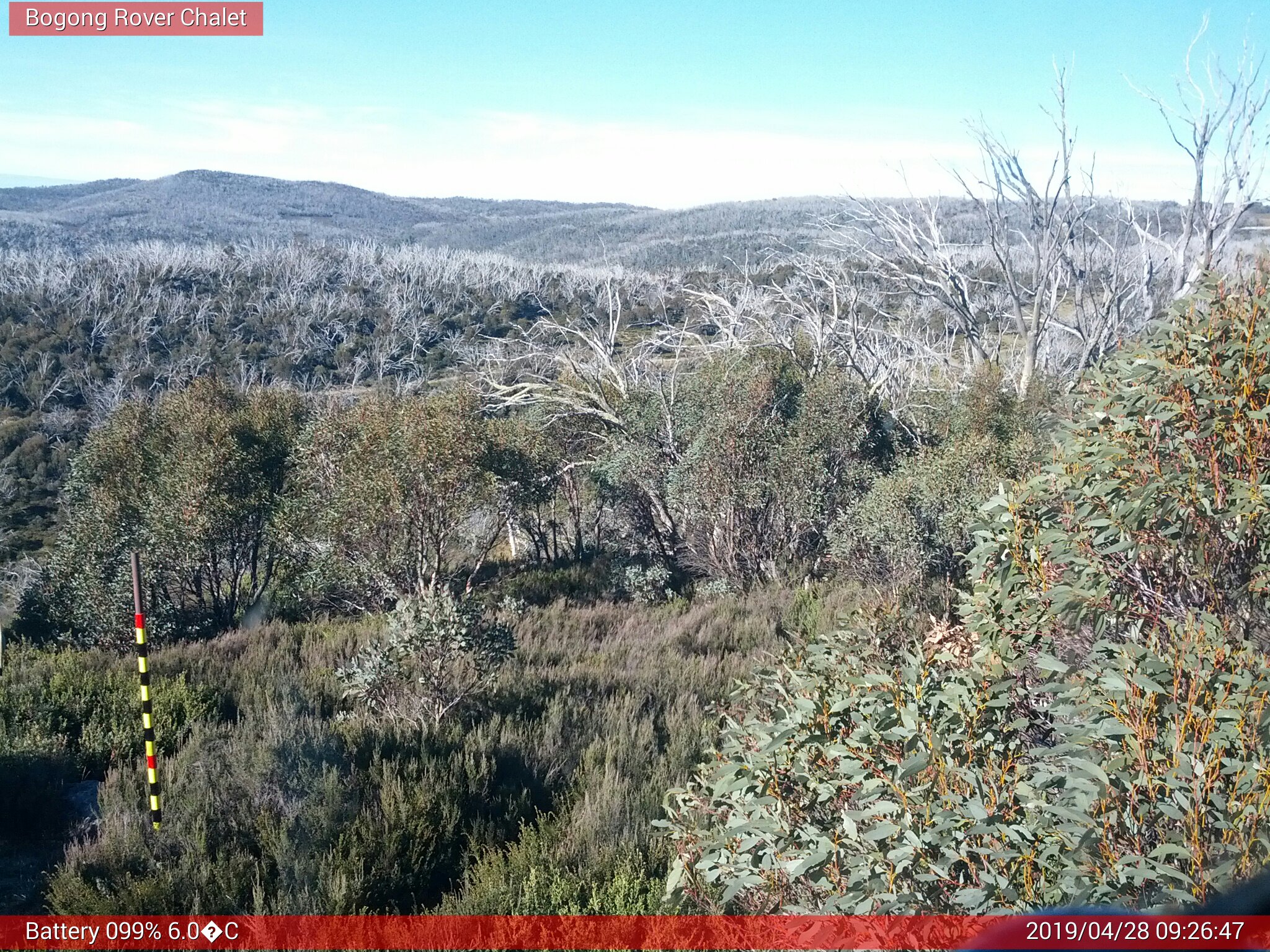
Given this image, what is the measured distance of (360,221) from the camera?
97125mm

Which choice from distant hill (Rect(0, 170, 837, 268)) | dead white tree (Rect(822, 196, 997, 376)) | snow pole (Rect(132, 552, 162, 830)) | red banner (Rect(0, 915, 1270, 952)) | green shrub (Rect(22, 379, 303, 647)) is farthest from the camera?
distant hill (Rect(0, 170, 837, 268))

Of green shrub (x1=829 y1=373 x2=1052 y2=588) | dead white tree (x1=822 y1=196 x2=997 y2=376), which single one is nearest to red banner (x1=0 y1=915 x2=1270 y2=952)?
green shrub (x1=829 y1=373 x2=1052 y2=588)

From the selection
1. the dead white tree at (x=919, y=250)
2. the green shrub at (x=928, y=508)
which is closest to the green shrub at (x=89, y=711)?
the green shrub at (x=928, y=508)

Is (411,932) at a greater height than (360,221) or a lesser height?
lesser

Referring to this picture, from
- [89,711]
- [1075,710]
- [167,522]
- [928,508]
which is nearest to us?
[1075,710]

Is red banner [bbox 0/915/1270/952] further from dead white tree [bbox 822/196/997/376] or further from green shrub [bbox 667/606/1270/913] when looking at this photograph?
dead white tree [bbox 822/196/997/376]

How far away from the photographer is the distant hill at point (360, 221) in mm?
69812

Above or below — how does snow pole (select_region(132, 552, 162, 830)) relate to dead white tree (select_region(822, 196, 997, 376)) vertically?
below

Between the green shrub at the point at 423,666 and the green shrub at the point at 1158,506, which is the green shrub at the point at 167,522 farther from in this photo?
the green shrub at the point at 1158,506

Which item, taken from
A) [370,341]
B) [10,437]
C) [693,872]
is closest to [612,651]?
[693,872]

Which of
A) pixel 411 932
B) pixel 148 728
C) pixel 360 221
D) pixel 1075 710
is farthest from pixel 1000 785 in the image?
pixel 360 221

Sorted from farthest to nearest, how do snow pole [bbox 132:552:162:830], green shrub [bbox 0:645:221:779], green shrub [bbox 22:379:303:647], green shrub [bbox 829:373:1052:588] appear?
1. green shrub [bbox 22:379:303:647]
2. green shrub [bbox 829:373:1052:588]
3. green shrub [bbox 0:645:221:779]
4. snow pole [bbox 132:552:162:830]

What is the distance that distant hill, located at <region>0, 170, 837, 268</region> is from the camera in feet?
229

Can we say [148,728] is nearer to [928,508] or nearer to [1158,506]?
[1158,506]
